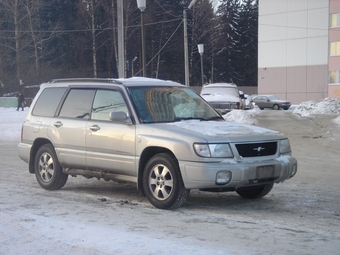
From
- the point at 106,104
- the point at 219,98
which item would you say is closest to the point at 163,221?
the point at 106,104

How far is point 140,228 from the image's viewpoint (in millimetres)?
5914

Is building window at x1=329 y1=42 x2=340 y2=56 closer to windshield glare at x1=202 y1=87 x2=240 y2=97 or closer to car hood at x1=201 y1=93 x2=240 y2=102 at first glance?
windshield glare at x1=202 y1=87 x2=240 y2=97

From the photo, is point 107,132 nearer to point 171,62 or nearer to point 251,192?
point 251,192

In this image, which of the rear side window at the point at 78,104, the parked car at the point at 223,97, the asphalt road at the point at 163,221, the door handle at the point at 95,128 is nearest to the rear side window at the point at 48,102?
the rear side window at the point at 78,104

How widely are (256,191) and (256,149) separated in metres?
1.15

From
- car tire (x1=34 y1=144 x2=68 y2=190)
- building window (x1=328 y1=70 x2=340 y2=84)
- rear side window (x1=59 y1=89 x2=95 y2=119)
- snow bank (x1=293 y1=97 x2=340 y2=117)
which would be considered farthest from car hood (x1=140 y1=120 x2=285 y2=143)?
building window (x1=328 y1=70 x2=340 y2=84)

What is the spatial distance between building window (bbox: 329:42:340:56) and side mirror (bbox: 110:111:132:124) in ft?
160

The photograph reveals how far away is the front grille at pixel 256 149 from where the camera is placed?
6746mm

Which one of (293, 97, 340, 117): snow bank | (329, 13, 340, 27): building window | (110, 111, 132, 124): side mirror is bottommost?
(293, 97, 340, 117): snow bank

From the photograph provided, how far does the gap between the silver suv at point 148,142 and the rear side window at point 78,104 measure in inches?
0.7

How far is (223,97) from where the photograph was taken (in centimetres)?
2352

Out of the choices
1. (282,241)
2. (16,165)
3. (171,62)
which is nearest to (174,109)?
(282,241)

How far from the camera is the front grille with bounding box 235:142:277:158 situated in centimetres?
675

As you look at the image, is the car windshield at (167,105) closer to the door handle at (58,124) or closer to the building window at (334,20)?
the door handle at (58,124)
